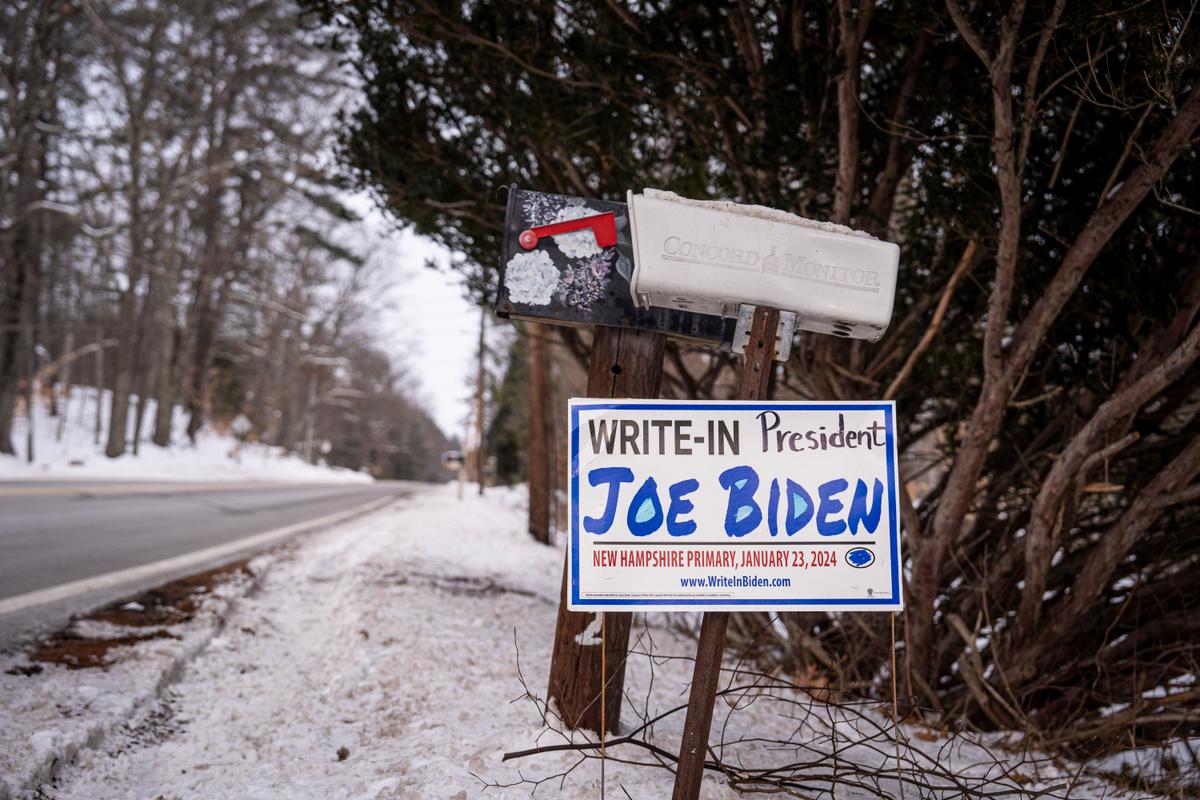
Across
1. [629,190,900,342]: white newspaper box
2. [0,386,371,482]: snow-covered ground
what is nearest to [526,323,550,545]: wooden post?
[629,190,900,342]: white newspaper box

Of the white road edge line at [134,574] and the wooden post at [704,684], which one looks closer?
the wooden post at [704,684]

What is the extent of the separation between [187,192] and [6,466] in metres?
7.30

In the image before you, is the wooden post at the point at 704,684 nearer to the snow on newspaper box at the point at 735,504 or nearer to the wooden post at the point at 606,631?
the snow on newspaper box at the point at 735,504

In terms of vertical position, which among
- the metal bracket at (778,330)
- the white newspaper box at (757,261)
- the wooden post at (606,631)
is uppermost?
the white newspaper box at (757,261)

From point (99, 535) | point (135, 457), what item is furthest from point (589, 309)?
point (135, 457)

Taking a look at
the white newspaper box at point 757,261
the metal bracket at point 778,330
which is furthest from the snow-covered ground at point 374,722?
the white newspaper box at point 757,261

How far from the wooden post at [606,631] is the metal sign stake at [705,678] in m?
0.57

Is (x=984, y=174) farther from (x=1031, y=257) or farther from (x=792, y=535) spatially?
(x=792, y=535)

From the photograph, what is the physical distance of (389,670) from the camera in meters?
3.54

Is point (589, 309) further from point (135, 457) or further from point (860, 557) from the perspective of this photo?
point (135, 457)

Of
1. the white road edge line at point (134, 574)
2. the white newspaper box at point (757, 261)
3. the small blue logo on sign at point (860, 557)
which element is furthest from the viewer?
the white road edge line at point (134, 574)

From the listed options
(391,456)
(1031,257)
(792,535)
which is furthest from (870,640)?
(391,456)

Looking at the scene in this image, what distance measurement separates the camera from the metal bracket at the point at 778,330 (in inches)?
85.1

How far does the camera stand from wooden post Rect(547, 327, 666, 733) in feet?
8.77
